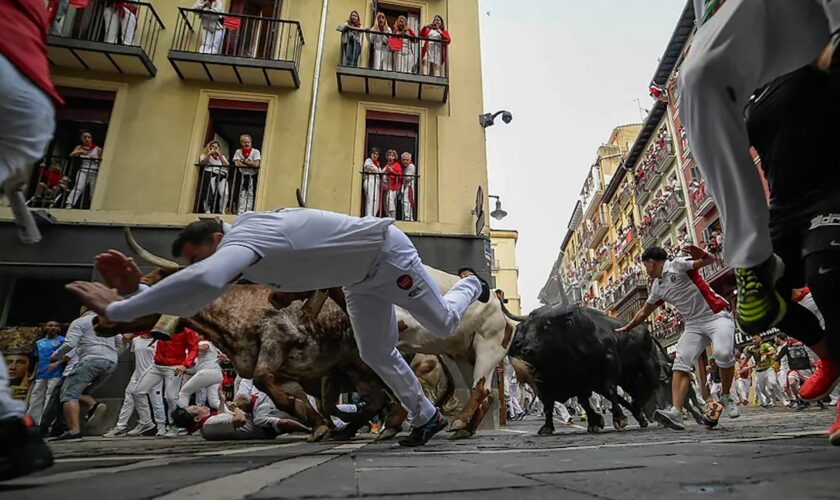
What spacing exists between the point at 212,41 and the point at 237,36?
0.66 m

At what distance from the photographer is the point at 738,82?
5.70ft

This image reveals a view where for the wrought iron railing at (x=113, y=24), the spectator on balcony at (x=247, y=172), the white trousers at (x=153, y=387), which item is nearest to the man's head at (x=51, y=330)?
the white trousers at (x=153, y=387)

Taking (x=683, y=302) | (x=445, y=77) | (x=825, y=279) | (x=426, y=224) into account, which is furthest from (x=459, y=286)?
(x=445, y=77)

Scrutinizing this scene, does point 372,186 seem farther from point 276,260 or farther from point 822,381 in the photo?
point 822,381

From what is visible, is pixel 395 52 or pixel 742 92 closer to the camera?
pixel 742 92

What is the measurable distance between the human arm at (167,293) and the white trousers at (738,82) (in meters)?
2.15

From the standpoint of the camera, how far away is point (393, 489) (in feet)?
3.98

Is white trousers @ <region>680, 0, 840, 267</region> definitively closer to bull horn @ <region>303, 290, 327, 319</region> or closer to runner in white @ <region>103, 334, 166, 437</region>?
bull horn @ <region>303, 290, 327, 319</region>

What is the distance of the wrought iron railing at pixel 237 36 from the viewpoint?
11.4m

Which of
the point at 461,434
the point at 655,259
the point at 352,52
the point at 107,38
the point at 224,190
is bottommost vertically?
the point at 461,434

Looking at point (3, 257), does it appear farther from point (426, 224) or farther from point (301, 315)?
point (426, 224)

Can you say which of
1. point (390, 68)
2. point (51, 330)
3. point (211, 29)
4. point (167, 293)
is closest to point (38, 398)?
point (51, 330)

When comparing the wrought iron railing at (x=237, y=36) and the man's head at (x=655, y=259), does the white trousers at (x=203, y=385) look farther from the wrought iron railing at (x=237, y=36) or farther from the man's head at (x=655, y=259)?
the wrought iron railing at (x=237, y=36)

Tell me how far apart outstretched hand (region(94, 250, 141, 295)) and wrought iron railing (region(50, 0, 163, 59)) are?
10.9m
